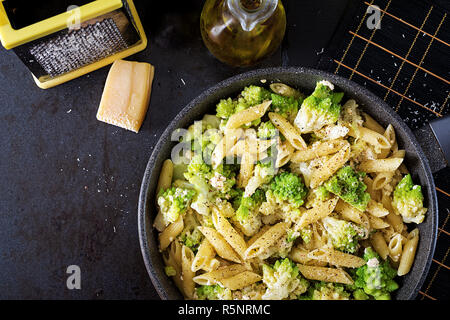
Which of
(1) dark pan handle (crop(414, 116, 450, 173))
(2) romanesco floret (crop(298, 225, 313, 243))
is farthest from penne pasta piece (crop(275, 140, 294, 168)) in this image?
(1) dark pan handle (crop(414, 116, 450, 173))

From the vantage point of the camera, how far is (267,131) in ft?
5.63

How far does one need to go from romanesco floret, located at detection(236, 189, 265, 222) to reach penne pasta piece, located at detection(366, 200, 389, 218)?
373mm

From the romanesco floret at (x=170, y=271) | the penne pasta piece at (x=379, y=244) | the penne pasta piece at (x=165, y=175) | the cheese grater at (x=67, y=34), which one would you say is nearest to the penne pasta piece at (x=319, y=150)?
the penne pasta piece at (x=379, y=244)

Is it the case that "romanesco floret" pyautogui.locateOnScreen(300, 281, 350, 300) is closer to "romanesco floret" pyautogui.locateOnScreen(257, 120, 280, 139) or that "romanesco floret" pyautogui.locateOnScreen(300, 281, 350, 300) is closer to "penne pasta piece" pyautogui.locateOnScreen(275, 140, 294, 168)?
"penne pasta piece" pyautogui.locateOnScreen(275, 140, 294, 168)

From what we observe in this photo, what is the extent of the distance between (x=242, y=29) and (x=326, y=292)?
988 mm

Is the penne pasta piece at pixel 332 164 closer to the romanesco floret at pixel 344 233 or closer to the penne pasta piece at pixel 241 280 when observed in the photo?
the romanesco floret at pixel 344 233

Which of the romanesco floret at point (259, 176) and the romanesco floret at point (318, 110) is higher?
the romanesco floret at point (318, 110)

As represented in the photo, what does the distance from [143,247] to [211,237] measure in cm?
23

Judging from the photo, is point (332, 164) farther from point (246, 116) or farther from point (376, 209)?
point (246, 116)

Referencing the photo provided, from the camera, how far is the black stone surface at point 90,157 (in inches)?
78.6

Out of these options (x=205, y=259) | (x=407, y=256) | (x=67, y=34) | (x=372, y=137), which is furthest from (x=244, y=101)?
(x=407, y=256)

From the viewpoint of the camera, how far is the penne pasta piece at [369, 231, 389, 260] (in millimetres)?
1730

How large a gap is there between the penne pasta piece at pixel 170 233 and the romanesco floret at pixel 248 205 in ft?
0.69

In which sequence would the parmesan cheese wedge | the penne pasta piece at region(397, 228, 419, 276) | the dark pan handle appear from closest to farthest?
the dark pan handle, the penne pasta piece at region(397, 228, 419, 276), the parmesan cheese wedge
